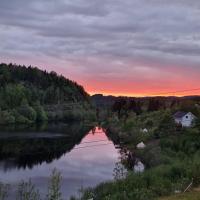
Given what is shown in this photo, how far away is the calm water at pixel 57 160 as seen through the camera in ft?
141

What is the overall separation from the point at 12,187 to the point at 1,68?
127 m

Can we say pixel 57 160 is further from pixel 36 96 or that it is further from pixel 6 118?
pixel 36 96

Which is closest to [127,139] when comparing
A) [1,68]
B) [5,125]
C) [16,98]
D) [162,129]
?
[162,129]

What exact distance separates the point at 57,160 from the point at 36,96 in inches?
3373

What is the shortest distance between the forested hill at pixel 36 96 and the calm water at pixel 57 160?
36686mm

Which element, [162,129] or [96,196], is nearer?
[96,196]

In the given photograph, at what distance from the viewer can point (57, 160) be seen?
58219 mm

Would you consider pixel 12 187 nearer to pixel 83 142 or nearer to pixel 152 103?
pixel 83 142

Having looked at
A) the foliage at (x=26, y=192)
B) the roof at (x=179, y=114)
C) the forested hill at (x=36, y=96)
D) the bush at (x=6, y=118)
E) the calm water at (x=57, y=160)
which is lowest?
the calm water at (x=57, y=160)

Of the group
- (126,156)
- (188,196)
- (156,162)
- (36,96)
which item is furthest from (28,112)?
(188,196)

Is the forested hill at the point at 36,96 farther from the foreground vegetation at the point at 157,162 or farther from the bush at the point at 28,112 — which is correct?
the foreground vegetation at the point at 157,162

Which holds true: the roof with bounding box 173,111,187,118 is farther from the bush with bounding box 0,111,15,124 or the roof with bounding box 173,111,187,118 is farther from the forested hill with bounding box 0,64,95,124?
the forested hill with bounding box 0,64,95,124

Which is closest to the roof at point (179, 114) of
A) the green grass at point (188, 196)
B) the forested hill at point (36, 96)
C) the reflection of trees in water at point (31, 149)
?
the reflection of trees in water at point (31, 149)

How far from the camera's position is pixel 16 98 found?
129250 mm
